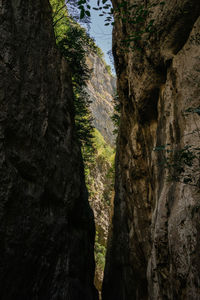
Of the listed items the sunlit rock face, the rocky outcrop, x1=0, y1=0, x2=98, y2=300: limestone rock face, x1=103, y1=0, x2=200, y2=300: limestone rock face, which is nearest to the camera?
x1=103, y1=0, x2=200, y2=300: limestone rock face

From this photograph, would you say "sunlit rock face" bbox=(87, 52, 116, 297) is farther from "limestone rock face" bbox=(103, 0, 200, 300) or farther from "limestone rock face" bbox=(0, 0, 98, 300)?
"limestone rock face" bbox=(0, 0, 98, 300)

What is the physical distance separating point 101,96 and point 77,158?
159 feet

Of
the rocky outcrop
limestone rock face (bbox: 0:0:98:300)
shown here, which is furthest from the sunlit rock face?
limestone rock face (bbox: 0:0:98:300)

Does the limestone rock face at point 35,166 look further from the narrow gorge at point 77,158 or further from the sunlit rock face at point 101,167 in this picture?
the sunlit rock face at point 101,167

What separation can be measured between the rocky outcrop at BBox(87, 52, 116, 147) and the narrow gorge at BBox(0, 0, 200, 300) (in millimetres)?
37303

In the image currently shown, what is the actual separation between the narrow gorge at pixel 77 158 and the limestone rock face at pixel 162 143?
0.03 meters

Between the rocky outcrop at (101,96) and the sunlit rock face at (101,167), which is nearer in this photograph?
the sunlit rock face at (101,167)

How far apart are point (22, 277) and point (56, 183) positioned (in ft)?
8.97

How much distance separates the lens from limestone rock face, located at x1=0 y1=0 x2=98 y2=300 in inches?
191

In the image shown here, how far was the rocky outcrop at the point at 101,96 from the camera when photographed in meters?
48.6

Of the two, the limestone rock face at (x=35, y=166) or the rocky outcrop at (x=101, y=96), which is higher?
the rocky outcrop at (x=101, y=96)

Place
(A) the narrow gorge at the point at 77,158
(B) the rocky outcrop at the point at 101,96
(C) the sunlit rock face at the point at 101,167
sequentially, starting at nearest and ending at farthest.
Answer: (A) the narrow gorge at the point at 77,158, (C) the sunlit rock face at the point at 101,167, (B) the rocky outcrop at the point at 101,96

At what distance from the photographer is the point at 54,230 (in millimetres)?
6480

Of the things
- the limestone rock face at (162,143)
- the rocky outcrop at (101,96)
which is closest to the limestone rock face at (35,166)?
the limestone rock face at (162,143)
